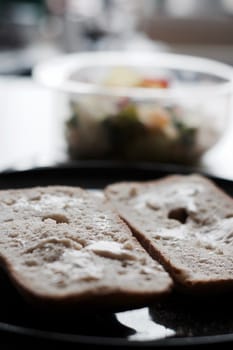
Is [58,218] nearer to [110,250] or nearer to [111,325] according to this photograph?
[110,250]

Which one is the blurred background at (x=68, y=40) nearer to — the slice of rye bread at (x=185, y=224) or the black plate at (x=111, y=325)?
the slice of rye bread at (x=185, y=224)

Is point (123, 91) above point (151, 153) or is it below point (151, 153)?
above

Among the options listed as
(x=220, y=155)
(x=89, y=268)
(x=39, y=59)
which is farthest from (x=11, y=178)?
(x=39, y=59)

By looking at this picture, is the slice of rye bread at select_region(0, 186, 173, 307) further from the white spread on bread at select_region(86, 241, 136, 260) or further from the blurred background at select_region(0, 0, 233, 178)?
the blurred background at select_region(0, 0, 233, 178)

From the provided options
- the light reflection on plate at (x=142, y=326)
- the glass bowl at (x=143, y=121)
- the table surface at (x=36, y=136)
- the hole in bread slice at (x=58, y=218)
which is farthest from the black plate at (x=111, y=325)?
the glass bowl at (x=143, y=121)

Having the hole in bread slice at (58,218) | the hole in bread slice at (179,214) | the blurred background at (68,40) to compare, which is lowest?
the blurred background at (68,40)

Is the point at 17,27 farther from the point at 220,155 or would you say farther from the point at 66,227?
the point at 66,227
